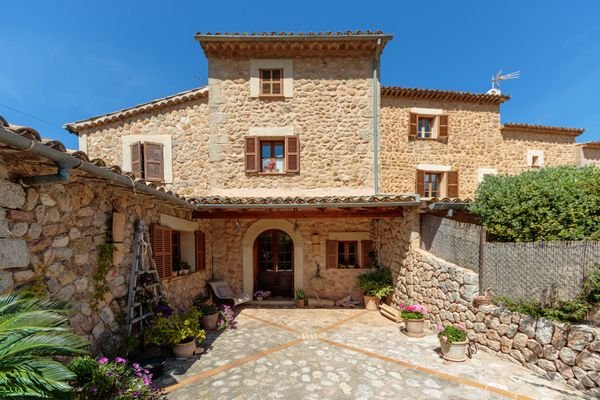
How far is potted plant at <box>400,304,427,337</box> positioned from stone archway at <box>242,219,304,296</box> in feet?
11.7

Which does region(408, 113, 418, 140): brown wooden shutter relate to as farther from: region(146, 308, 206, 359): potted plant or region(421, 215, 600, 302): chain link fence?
region(146, 308, 206, 359): potted plant

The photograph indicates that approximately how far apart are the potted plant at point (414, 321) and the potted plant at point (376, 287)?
1662mm

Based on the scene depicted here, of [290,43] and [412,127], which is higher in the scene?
[290,43]

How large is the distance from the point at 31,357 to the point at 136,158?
7960mm

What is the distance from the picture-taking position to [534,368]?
4336 millimetres

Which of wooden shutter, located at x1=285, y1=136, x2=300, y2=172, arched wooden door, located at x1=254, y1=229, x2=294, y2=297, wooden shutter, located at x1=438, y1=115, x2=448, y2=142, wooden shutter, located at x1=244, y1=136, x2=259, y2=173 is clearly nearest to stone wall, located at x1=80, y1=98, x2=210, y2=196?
wooden shutter, located at x1=244, y1=136, x2=259, y2=173

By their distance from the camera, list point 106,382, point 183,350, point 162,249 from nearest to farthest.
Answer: point 106,382, point 183,350, point 162,249

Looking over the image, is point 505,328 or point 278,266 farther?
point 278,266

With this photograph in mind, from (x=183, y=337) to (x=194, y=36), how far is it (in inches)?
319

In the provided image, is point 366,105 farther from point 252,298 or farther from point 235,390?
point 235,390

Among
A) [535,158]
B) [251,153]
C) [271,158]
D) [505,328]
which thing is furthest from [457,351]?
[535,158]

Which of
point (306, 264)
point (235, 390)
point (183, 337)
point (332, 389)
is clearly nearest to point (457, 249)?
point (332, 389)

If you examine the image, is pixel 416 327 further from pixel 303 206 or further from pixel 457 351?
pixel 303 206

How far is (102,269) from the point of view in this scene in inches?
161
